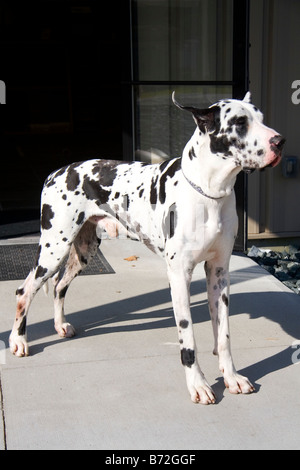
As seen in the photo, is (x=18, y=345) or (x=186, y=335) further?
(x=18, y=345)

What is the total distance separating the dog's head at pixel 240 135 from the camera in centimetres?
338

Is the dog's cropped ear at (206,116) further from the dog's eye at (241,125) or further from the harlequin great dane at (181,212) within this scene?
the dog's eye at (241,125)

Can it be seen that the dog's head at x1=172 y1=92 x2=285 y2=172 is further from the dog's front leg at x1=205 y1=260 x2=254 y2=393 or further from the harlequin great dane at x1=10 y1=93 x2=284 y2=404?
the dog's front leg at x1=205 y1=260 x2=254 y2=393

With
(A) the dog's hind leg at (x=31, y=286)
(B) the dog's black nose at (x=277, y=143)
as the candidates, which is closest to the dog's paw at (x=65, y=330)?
(A) the dog's hind leg at (x=31, y=286)

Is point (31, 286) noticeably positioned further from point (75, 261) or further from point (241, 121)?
point (241, 121)

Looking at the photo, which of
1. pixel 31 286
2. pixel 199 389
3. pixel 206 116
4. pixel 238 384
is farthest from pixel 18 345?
pixel 206 116

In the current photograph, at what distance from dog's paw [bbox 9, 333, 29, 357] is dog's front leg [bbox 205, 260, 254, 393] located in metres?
1.24

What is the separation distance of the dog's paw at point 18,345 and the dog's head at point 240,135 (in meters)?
1.81

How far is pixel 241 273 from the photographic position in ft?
20.0

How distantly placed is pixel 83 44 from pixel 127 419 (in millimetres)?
13310

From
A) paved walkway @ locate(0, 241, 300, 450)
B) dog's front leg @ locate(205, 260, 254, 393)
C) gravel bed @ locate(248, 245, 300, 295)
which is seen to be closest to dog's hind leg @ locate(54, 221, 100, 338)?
→ paved walkway @ locate(0, 241, 300, 450)

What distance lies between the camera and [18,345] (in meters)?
4.38

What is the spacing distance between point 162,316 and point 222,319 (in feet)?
3.66

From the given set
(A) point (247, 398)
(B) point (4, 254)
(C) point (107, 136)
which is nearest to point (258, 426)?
(A) point (247, 398)
